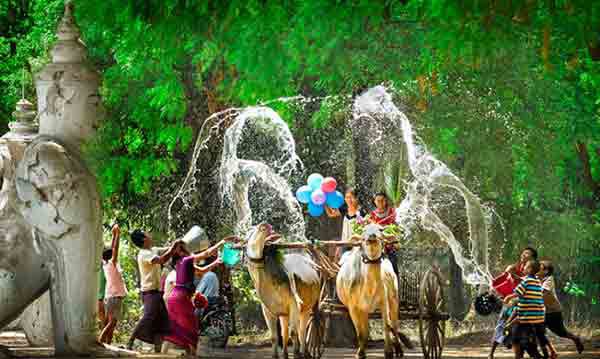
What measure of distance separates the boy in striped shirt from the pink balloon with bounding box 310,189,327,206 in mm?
3592

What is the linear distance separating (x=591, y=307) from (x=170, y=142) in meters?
11.3

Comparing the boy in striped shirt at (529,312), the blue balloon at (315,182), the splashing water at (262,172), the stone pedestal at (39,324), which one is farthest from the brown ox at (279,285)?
the splashing water at (262,172)

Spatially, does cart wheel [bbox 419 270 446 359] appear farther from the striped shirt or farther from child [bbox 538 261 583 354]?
child [bbox 538 261 583 354]

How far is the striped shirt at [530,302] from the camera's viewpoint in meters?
17.3

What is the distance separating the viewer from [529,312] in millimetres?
17422

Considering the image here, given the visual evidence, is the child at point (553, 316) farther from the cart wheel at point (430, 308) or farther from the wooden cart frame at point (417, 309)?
the cart wheel at point (430, 308)

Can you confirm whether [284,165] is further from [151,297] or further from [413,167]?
[151,297]

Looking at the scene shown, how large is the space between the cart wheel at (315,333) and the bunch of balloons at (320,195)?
→ 1576 millimetres

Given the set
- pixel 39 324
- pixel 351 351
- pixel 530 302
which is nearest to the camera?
pixel 530 302

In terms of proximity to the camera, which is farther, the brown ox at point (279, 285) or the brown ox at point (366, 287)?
the brown ox at point (366, 287)

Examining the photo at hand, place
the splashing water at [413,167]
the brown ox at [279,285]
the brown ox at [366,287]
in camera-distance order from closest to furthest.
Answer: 1. the brown ox at [279,285]
2. the brown ox at [366,287]
3. the splashing water at [413,167]

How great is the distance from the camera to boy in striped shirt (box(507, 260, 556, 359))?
1730cm

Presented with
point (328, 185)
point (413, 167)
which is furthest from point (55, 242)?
point (413, 167)

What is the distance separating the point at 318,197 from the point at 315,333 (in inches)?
77.4
